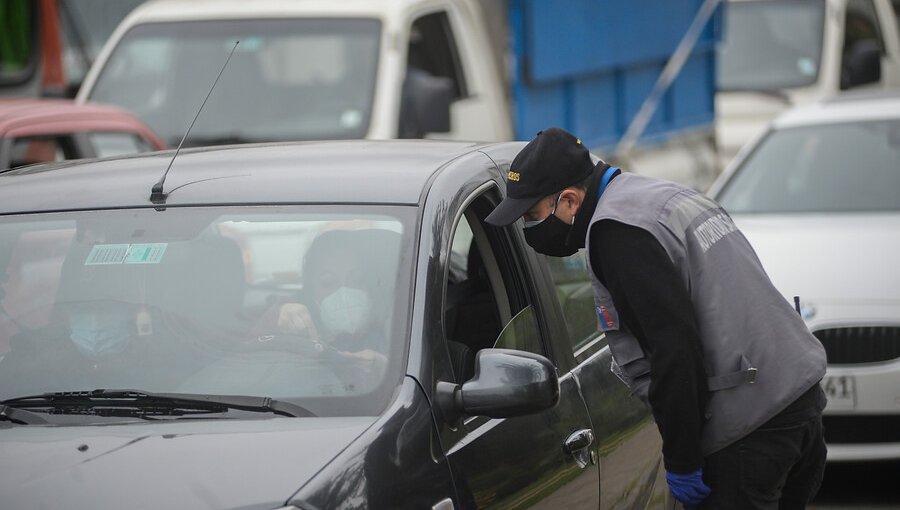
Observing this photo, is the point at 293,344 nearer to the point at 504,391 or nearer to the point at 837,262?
the point at 504,391

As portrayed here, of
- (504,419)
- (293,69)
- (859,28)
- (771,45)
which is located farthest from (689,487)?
(859,28)

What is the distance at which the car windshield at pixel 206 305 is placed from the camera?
3.61 metres

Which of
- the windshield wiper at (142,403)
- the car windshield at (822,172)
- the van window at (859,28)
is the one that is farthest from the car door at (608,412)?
the van window at (859,28)

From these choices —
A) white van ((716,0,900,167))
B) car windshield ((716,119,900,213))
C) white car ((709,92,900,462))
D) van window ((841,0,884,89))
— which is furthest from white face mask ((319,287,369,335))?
van window ((841,0,884,89))

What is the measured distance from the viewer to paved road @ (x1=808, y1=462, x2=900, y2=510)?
23.1 ft

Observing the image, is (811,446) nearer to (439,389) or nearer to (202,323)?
(439,389)

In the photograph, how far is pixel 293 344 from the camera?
3.71m

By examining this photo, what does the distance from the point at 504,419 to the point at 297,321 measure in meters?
0.57

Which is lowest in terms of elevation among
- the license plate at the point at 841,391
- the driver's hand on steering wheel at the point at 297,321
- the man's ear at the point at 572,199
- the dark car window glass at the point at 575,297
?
the license plate at the point at 841,391

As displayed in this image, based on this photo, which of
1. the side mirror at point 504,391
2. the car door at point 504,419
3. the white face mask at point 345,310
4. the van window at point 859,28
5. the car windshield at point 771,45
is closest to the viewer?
the side mirror at point 504,391

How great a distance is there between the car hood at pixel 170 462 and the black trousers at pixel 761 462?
1055 mm

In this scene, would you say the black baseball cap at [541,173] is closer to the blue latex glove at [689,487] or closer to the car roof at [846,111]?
the blue latex glove at [689,487]

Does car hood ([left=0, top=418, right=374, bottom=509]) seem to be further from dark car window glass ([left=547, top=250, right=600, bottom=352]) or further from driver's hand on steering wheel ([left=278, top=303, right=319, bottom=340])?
dark car window glass ([left=547, top=250, right=600, bottom=352])

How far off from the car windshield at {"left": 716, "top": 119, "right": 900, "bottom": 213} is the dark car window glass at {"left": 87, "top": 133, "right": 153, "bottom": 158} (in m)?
3.30
